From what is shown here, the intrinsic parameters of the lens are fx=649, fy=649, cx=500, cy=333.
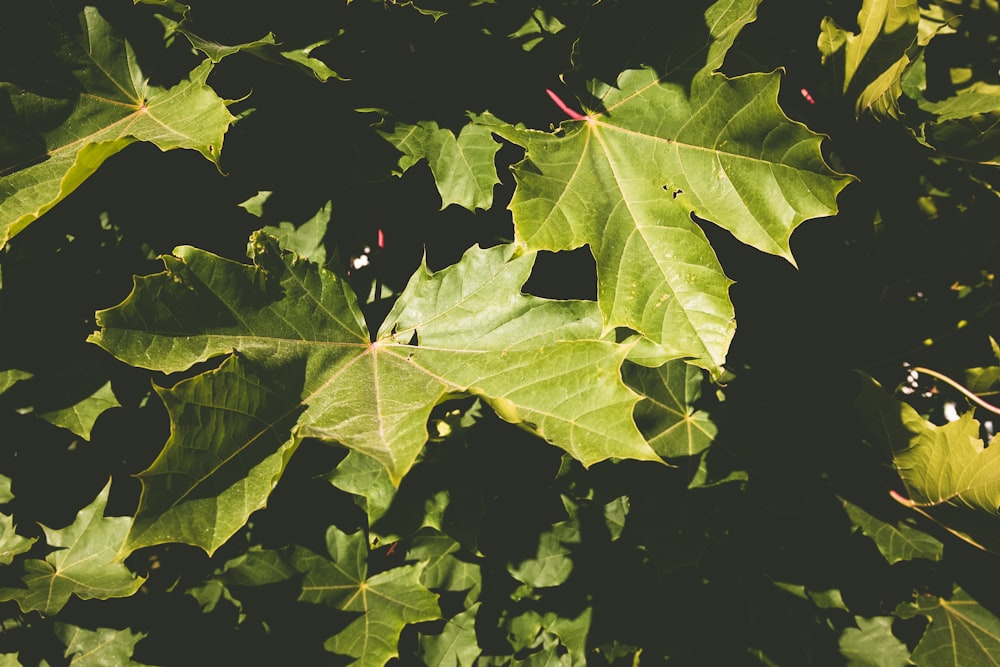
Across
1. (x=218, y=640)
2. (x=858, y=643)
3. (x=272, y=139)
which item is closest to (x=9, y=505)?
(x=218, y=640)

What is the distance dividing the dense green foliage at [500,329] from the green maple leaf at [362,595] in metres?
0.01

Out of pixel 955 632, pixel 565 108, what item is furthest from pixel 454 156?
pixel 955 632

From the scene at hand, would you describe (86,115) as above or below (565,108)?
above

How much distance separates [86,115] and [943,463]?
2521mm

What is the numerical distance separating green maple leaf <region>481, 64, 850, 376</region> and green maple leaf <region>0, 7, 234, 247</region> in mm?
705

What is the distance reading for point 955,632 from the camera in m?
2.16

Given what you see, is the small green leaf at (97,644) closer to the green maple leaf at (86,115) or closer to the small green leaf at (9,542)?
the small green leaf at (9,542)

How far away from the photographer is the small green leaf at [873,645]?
7.04 feet

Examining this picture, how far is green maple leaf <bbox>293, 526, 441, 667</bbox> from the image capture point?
201 cm

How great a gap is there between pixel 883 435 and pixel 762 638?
0.77 metres

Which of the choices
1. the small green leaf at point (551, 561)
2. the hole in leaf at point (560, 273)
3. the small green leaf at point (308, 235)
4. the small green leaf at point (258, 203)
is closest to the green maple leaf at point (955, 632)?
the small green leaf at point (551, 561)

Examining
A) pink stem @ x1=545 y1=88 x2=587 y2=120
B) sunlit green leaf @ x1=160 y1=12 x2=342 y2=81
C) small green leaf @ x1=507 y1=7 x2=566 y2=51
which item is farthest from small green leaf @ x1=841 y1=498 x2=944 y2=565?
sunlit green leaf @ x1=160 y1=12 x2=342 y2=81

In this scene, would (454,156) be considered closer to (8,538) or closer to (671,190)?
(671,190)

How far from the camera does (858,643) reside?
2170 millimetres
